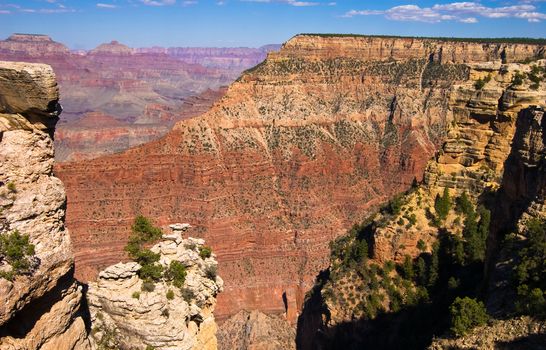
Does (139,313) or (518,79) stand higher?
(518,79)

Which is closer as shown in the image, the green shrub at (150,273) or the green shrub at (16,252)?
the green shrub at (16,252)

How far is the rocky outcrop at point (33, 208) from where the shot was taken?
1638 centimetres

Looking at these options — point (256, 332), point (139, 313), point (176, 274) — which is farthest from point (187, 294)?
point (256, 332)

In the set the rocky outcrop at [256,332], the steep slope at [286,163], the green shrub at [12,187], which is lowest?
the rocky outcrop at [256,332]

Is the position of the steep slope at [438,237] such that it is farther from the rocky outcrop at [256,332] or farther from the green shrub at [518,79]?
the rocky outcrop at [256,332]

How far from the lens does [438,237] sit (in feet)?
133

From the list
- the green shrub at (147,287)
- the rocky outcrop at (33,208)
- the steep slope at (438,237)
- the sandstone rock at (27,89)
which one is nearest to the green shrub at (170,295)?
the green shrub at (147,287)

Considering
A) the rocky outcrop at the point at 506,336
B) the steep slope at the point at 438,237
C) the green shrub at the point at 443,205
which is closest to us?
the rocky outcrop at the point at 506,336

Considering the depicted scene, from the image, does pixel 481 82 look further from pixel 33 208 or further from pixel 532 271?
pixel 33 208

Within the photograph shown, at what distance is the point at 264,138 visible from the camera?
85312 mm

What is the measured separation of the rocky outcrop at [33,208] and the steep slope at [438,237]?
24.4 metres

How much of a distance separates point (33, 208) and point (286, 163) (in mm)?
66277

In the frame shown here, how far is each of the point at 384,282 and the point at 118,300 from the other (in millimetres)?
24257

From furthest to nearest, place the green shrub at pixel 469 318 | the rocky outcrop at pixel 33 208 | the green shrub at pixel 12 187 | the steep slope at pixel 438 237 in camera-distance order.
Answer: the steep slope at pixel 438 237
the green shrub at pixel 469 318
the green shrub at pixel 12 187
the rocky outcrop at pixel 33 208
